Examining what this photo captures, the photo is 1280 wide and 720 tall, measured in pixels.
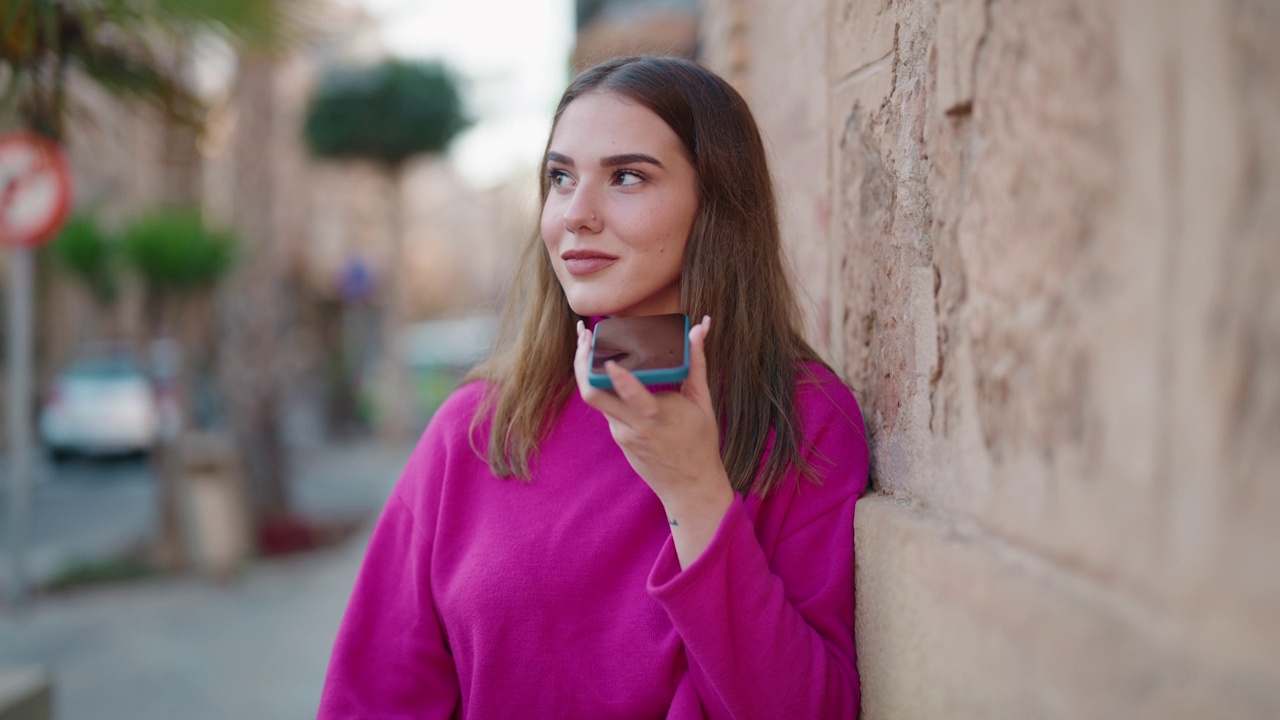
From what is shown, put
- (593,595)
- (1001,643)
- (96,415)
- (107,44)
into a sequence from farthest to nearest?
1. (96,415)
2. (107,44)
3. (593,595)
4. (1001,643)

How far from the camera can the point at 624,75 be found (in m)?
1.78

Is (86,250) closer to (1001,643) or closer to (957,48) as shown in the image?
(957,48)

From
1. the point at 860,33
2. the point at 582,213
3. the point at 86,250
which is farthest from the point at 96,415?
the point at 860,33

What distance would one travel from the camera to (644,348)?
4.57ft

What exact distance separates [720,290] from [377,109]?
1212cm

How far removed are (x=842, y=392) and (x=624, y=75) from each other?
674 millimetres

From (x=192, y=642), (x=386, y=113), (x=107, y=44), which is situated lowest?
(x=192, y=642)

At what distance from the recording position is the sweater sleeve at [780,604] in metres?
1.41

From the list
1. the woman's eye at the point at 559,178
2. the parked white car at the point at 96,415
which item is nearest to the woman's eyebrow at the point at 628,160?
the woman's eye at the point at 559,178

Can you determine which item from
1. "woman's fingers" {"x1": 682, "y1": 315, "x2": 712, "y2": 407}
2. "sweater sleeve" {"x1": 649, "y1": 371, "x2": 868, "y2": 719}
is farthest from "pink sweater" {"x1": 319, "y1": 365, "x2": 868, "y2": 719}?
"woman's fingers" {"x1": 682, "y1": 315, "x2": 712, "y2": 407}

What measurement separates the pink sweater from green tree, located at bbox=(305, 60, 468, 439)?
1190 centimetres

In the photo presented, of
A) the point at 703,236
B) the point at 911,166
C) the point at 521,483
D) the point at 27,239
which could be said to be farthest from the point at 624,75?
the point at 27,239

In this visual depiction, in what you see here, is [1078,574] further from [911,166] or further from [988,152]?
[911,166]

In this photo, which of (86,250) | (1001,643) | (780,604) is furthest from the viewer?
(86,250)
